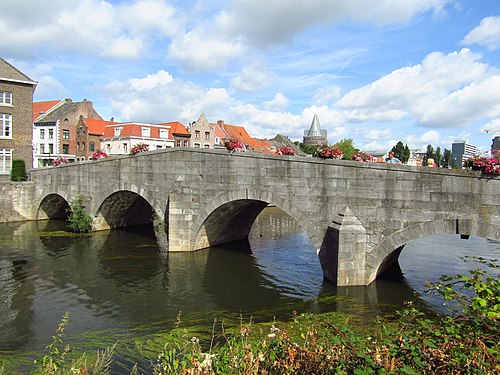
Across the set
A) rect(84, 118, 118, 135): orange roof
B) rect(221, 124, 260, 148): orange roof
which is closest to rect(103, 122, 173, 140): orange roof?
rect(84, 118, 118, 135): orange roof

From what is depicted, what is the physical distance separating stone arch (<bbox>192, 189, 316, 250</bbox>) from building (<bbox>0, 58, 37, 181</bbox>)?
74.9ft

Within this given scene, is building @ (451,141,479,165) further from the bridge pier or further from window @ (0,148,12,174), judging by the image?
window @ (0,148,12,174)

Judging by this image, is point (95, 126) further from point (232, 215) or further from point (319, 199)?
point (319, 199)

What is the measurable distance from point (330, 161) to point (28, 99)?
32162mm

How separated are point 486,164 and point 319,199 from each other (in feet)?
19.3

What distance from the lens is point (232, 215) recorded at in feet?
72.5

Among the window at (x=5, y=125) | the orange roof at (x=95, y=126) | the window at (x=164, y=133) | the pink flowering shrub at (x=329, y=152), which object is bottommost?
the pink flowering shrub at (x=329, y=152)

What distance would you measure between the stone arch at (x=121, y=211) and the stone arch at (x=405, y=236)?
1519 centimetres

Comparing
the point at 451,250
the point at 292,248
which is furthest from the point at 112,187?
the point at 451,250

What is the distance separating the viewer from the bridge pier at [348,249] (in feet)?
46.9

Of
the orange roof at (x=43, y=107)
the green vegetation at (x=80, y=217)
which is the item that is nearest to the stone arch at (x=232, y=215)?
the green vegetation at (x=80, y=217)

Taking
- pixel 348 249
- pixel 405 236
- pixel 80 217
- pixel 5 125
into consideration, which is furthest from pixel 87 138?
pixel 405 236

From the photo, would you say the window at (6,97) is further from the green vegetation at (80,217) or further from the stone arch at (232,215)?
the stone arch at (232,215)

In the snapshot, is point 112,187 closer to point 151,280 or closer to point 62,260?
point 62,260
